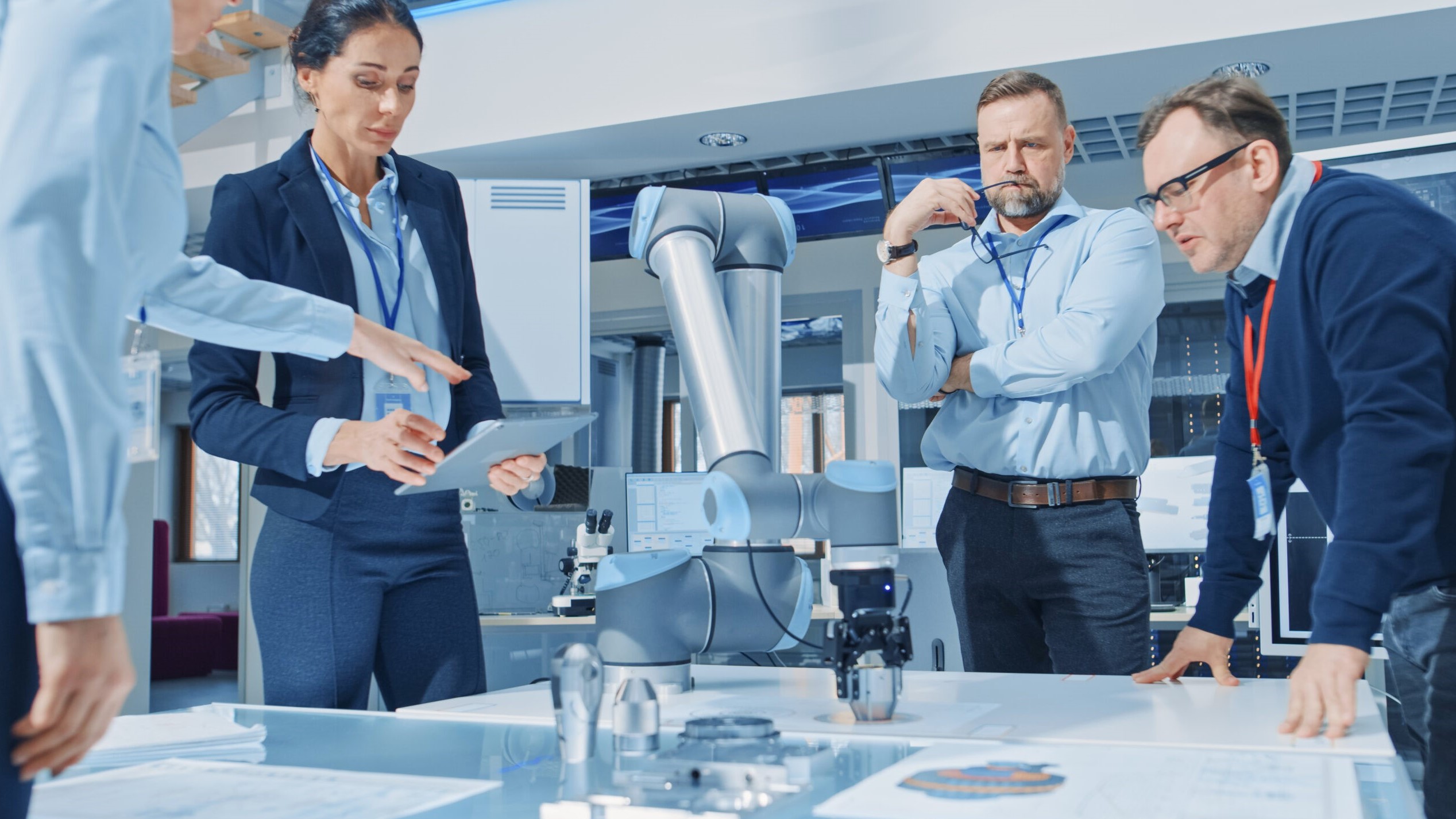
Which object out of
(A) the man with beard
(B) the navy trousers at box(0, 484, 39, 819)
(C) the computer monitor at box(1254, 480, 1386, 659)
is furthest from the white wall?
(B) the navy trousers at box(0, 484, 39, 819)

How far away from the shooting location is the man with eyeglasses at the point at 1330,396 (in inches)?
43.5

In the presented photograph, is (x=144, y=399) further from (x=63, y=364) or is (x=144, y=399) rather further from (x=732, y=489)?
(x=63, y=364)

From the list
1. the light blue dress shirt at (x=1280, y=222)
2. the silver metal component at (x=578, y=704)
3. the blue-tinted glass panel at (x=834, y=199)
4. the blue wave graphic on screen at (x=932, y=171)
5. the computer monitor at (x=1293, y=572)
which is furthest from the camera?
the blue-tinted glass panel at (x=834, y=199)

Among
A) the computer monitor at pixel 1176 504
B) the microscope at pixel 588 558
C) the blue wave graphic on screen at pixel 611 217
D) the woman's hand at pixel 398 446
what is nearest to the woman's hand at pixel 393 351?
the woman's hand at pixel 398 446

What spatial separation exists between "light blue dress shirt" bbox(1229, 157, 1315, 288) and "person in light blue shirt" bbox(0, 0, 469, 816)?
3.99 feet

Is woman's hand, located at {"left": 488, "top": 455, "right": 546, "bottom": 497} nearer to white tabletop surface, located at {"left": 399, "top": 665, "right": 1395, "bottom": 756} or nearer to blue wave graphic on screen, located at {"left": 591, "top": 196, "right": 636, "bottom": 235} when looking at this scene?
white tabletop surface, located at {"left": 399, "top": 665, "right": 1395, "bottom": 756}

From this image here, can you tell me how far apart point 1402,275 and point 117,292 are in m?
1.17

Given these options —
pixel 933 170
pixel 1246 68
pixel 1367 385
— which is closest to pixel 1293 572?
pixel 1246 68

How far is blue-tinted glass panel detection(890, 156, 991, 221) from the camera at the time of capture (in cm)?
447

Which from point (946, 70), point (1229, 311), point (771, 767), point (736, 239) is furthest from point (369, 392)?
point (946, 70)

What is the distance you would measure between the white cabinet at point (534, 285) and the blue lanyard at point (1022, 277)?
1.87 meters

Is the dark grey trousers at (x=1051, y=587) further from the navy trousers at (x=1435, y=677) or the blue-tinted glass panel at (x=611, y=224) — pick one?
the blue-tinted glass panel at (x=611, y=224)

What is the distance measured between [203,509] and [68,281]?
1109 cm

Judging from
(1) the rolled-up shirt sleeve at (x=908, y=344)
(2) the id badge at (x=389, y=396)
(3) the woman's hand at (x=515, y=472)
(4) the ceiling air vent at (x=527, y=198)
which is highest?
(4) the ceiling air vent at (x=527, y=198)
